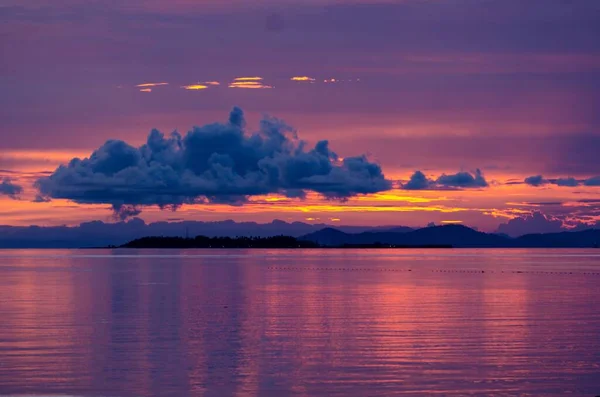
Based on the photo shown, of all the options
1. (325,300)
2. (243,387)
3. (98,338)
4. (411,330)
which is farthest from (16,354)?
(325,300)

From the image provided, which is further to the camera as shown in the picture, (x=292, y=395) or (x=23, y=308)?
(x=23, y=308)

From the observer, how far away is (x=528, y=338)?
42094 mm

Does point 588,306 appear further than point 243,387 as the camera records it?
Yes

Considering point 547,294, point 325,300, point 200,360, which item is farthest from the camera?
point 547,294

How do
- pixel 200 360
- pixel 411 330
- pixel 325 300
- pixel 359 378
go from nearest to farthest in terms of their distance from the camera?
pixel 359 378, pixel 200 360, pixel 411 330, pixel 325 300

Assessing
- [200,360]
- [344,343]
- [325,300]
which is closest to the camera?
[200,360]

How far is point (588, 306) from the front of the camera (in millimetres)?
61750

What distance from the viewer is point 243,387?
29641mm

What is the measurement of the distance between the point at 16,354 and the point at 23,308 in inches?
1001

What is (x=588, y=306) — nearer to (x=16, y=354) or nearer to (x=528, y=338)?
(x=528, y=338)

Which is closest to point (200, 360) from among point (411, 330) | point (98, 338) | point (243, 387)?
point (243, 387)

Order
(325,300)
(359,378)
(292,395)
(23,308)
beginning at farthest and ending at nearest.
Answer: (325,300)
(23,308)
(359,378)
(292,395)

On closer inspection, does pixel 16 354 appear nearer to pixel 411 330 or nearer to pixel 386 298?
pixel 411 330

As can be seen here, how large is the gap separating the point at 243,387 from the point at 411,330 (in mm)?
17493
